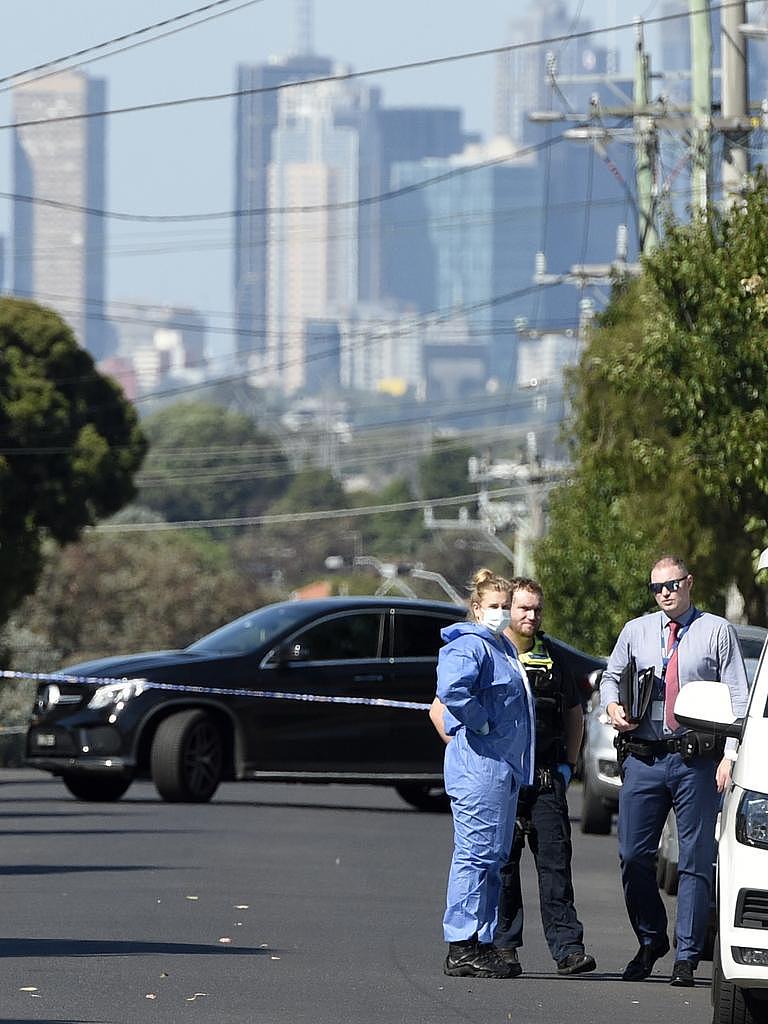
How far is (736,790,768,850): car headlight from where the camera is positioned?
8094 millimetres

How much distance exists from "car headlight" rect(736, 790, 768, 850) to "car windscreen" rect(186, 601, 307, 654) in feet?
39.8

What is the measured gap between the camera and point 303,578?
12825 cm

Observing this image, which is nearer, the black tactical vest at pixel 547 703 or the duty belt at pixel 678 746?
the duty belt at pixel 678 746

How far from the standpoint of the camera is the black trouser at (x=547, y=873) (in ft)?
34.1

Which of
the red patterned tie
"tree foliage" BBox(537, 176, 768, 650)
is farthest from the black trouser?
"tree foliage" BBox(537, 176, 768, 650)

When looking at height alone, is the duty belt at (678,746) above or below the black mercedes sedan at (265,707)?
above

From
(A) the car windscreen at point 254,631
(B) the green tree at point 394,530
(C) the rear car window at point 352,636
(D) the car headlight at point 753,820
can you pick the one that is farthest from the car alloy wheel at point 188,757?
(B) the green tree at point 394,530

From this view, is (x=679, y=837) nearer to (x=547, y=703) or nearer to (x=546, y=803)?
(x=546, y=803)

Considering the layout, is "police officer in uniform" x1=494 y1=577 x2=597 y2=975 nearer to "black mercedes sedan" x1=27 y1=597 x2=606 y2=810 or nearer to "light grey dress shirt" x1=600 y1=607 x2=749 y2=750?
"light grey dress shirt" x1=600 y1=607 x2=749 y2=750

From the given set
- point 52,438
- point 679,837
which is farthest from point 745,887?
point 52,438

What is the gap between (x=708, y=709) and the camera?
871 cm

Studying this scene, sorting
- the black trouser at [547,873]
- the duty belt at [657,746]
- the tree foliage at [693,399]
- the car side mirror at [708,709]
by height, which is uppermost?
the tree foliage at [693,399]

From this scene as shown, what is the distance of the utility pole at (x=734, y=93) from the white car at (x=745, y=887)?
17710 millimetres

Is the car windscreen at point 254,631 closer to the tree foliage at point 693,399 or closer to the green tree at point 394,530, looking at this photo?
the tree foliage at point 693,399
